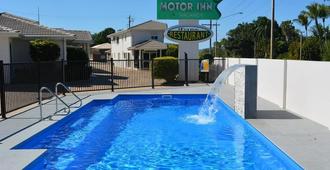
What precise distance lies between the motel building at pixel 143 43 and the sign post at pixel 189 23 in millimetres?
20150

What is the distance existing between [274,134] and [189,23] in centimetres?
1451

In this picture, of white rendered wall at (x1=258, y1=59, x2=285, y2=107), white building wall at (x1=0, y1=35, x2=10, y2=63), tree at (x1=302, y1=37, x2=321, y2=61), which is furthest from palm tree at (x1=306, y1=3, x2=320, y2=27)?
white building wall at (x1=0, y1=35, x2=10, y2=63)

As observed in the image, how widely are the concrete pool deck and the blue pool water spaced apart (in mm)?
197

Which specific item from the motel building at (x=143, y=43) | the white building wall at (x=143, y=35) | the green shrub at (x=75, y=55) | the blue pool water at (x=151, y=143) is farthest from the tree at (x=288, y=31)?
the blue pool water at (x=151, y=143)

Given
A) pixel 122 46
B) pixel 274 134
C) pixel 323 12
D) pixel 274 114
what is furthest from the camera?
pixel 323 12

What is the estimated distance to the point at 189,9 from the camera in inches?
879

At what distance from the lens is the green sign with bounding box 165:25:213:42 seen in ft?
74.4

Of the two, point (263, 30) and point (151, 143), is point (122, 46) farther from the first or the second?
point (263, 30)

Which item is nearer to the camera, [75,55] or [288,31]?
[75,55]

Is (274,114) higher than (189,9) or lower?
lower

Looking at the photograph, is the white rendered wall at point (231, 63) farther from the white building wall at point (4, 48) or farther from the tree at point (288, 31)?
the tree at point (288, 31)

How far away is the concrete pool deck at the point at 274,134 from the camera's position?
23.0ft

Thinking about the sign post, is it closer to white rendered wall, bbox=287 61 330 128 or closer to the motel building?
white rendered wall, bbox=287 61 330 128

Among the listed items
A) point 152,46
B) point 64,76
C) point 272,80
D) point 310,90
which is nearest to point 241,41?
point 152,46
